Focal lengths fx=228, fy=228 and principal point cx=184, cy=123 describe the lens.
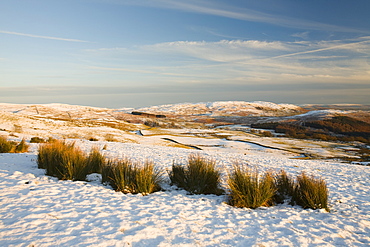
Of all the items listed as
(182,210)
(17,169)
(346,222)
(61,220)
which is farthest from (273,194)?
(17,169)

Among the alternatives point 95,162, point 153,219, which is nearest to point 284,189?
point 153,219

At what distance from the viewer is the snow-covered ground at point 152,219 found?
4812mm

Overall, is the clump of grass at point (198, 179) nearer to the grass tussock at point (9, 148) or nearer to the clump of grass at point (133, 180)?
the clump of grass at point (133, 180)

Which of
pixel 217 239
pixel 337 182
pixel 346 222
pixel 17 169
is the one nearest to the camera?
pixel 217 239

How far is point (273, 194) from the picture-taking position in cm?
776

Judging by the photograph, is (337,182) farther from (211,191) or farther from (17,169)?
(17,169)

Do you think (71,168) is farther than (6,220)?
Yes

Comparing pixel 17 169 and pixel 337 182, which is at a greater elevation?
pixel 17 169

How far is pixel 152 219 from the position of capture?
19.1 feet

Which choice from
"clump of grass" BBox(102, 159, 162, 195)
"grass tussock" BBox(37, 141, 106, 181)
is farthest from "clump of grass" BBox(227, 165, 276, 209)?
"grass tussock" BBox(37, 141, 106, 181)

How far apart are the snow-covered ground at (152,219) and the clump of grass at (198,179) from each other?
0.40 m

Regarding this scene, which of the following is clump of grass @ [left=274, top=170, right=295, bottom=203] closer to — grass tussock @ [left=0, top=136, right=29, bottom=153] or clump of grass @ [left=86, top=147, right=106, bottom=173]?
clump of grass @ [left=86, top=147, right=106, bottom=173]

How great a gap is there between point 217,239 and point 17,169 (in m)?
8.65

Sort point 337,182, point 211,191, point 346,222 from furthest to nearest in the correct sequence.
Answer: point 337,182 → point 211,191 → point 346,222
